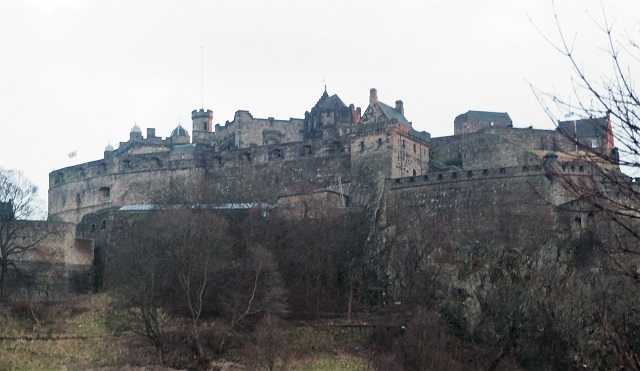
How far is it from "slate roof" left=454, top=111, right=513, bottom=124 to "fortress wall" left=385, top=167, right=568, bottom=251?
10.9 metres

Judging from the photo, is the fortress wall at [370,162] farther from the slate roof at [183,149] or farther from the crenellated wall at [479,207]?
the slate roof at [183,149]

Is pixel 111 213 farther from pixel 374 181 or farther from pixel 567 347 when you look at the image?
pixel 567 347

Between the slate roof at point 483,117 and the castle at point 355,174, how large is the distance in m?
0.12

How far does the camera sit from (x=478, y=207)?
45469 millimetres

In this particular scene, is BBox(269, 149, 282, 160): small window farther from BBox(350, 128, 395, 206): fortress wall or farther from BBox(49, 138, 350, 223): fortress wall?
BBox(350, 128, 395, 206): fortress wall

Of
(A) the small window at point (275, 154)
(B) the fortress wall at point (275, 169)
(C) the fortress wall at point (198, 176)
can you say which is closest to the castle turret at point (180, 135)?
(C) the fortress wall at point (198, 176)

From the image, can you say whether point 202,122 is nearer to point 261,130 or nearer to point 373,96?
point 261,130

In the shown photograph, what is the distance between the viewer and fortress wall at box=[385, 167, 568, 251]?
43.9m

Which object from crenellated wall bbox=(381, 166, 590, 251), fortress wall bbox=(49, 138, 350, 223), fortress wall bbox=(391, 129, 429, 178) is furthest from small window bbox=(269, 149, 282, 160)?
crenellated wall bbox=(381, 166, 590, 251)

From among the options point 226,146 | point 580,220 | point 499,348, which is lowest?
point 499,348

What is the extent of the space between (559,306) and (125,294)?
17929 mm

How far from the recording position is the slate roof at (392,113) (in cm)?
5201

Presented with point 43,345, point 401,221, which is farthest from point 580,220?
point 43,345

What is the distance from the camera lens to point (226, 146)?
61.2m
